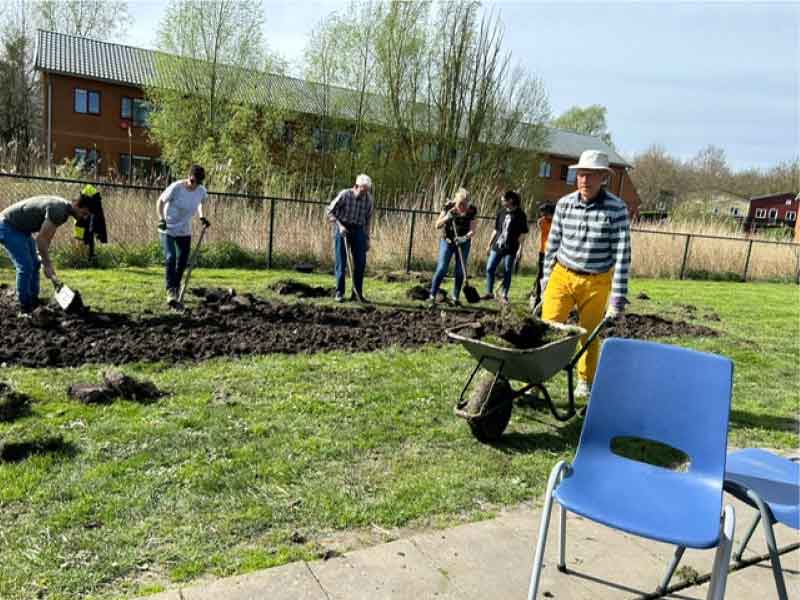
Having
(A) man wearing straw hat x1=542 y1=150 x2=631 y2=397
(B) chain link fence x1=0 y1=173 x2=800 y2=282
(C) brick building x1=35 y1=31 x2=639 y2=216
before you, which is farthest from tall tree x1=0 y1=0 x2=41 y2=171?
(A) man wearing straw hat x1=542 y1=150 x2=631 y2=397

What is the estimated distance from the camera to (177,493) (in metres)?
3.17

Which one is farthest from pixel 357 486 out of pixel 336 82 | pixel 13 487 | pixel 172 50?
pixel 172 50

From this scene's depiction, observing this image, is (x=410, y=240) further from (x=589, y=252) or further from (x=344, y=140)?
(x=344, y=140)

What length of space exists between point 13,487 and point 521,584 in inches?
104

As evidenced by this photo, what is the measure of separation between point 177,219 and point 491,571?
20.4ft

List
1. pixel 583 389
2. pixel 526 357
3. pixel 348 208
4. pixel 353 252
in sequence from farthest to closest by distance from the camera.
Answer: pixel 353 252 < pixel 348 208 < pixel 583 389 < pixel 526 357

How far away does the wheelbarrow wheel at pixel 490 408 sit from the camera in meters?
4.09

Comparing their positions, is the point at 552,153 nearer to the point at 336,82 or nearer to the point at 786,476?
the point at 336,82

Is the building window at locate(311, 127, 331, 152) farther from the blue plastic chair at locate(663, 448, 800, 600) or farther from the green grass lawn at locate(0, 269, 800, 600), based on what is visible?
the blue plastic chair at locate(663, 448, 800, 600)

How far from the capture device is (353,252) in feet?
29.3

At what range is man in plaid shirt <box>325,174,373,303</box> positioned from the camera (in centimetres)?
857

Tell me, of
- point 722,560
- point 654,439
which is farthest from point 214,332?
point 722,560

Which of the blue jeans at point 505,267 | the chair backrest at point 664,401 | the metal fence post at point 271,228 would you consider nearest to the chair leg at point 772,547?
the chair backrest at point 664,401

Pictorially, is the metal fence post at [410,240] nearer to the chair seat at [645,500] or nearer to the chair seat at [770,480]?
the chair seat at [770,480]
